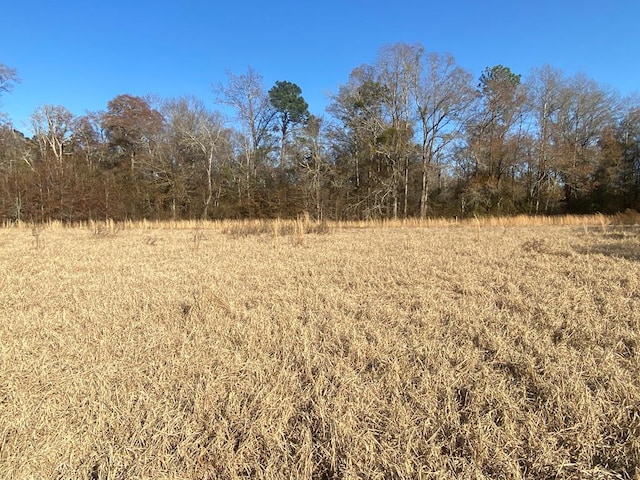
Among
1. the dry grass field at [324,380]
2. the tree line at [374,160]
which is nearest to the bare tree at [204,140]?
the tree line at [374,160]

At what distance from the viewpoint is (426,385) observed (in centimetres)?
178

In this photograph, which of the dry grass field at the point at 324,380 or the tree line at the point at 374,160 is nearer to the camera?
the dry grass field at the point at 324,380

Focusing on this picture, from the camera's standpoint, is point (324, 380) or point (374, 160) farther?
point (374, 160)

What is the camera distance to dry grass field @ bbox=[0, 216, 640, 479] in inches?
52.7

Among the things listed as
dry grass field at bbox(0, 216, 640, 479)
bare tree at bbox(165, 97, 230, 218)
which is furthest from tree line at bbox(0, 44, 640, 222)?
dry grass field at bbox(0, 216, 640, 479)

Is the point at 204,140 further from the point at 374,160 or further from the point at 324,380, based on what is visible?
the point at 324,380

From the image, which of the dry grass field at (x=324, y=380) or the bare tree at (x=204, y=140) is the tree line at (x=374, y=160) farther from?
the dry grass field at (x=324, y=380)

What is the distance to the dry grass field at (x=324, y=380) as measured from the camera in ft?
4.40

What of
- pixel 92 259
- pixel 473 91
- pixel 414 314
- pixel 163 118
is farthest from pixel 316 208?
pixel 414 314

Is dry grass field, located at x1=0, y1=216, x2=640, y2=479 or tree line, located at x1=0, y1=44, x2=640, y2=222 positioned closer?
dry grass field, located at x1=0, y1=216, x2=640, y2=479

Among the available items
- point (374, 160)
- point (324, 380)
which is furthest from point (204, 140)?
point (324, 380)

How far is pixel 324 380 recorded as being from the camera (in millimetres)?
1871

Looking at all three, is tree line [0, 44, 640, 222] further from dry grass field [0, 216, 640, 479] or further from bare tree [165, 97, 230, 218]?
dry grass field [0, 216, 640, 479]

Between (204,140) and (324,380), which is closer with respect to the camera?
(324,380)
